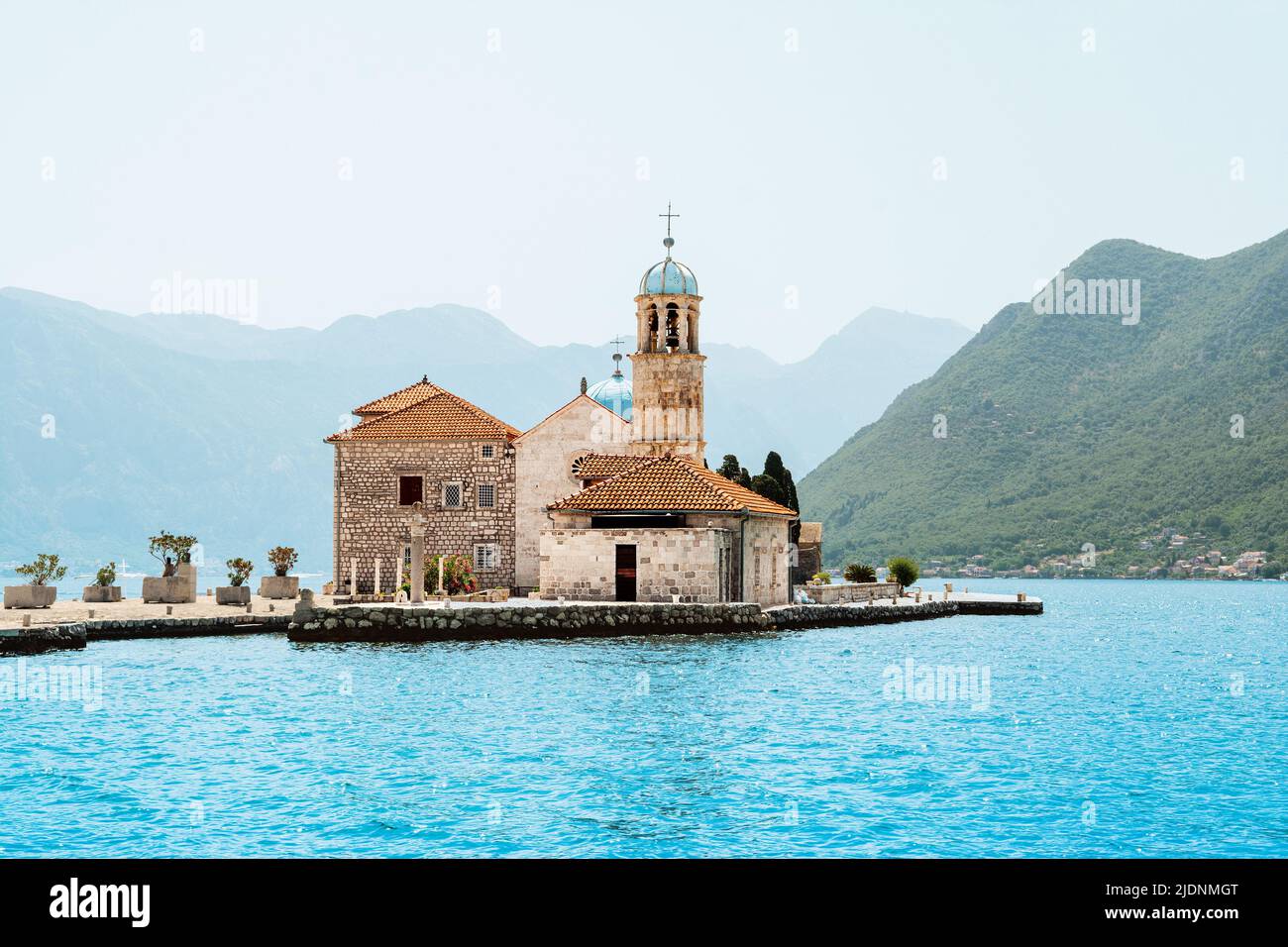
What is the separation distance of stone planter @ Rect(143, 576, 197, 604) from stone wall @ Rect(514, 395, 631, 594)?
1236 cm

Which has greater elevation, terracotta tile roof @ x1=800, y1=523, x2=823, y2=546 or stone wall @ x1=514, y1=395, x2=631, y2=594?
stone wall @ x1=514, y1=395, x2=631, y2=594

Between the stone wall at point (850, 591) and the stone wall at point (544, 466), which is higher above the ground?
the stone wall at point (544, 466)

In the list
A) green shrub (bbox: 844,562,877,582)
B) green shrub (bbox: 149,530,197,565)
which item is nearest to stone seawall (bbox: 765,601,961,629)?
green shrub (bbox: 844,562,877,582)

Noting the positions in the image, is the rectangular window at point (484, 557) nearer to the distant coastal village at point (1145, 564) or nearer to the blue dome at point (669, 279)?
the blue dome at point (669, 279)

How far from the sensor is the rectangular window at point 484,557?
167 ft

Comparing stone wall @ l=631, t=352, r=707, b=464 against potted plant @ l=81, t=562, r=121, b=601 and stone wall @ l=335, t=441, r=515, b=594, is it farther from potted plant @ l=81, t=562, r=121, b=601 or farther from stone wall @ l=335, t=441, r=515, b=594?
potted plant @ l=81, t=562, r=121, b=601

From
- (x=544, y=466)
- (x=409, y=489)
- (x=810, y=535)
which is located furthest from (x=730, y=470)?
(x=409, y=489)

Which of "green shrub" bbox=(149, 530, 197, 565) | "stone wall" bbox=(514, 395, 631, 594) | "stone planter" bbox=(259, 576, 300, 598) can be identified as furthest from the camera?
"stone planter" bbox=(259, 576, 300, 598)

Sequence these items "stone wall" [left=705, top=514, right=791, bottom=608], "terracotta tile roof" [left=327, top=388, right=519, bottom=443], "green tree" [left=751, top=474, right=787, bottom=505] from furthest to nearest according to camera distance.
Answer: "green tree" [left=751, top=474, right=787, bottom=505]
"terracotta tile roof" [left=327, top=388, right=519, bottom=443]
"stone wall" [left=705, top=514, right=791, bottom=608]

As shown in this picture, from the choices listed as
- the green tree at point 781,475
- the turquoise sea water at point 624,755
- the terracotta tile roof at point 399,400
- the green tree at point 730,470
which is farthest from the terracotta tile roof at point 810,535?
the turquoise sea water at point 624,755

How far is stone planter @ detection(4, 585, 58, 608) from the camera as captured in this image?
139 feet
